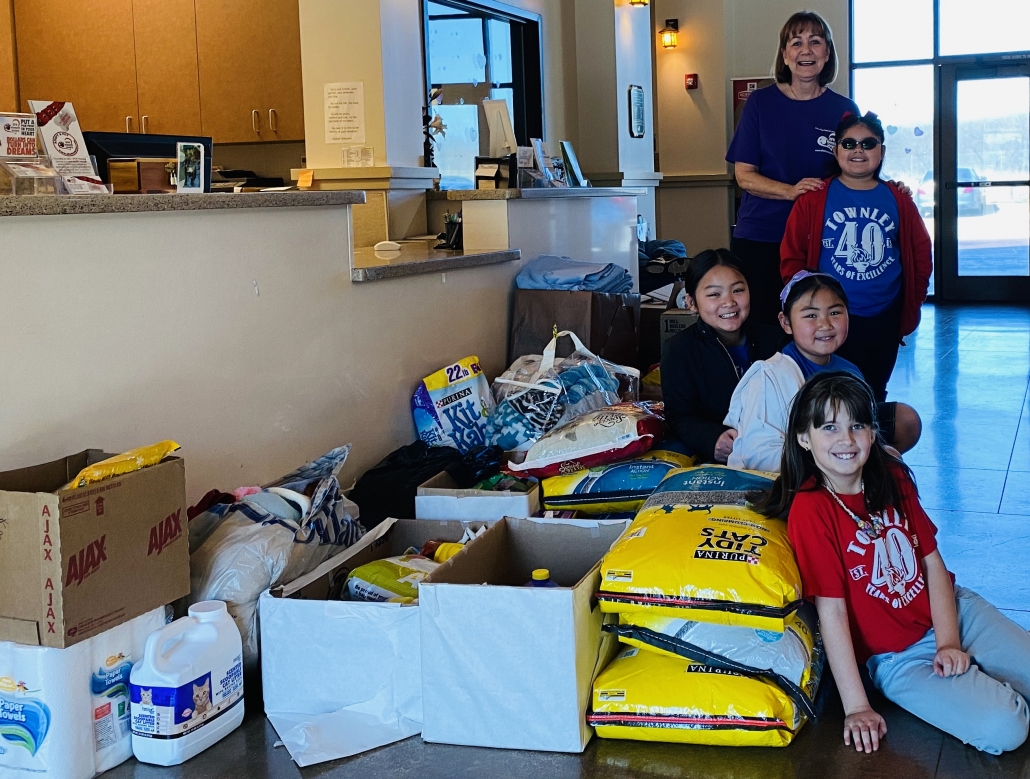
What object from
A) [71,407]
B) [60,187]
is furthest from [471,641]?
[60,187]

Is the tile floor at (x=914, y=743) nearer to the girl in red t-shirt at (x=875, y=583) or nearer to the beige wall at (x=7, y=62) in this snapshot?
the girl in red t-shirt at (x=875, y=583)

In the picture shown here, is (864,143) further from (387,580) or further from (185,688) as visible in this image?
(185,688)

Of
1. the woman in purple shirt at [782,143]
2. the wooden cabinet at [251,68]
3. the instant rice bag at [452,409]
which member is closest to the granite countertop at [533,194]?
the instant rice bag at [452,409]

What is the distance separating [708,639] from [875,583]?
0.34 m

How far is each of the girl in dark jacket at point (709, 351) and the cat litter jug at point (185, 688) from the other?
59.8 inches

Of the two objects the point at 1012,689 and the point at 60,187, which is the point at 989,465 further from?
the point at 60,187

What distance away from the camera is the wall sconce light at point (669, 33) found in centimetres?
999

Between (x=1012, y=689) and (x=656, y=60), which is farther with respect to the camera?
(x=656, y=60)

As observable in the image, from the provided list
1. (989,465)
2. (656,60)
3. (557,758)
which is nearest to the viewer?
(557,758)

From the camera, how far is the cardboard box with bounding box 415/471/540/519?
291cm

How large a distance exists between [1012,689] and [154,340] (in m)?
2.00

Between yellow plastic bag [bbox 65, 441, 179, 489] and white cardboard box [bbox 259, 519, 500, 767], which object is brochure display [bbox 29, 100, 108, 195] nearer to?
yellow plastic bag [bbox 65, 441, 179, 489]

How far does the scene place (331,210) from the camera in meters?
3.38

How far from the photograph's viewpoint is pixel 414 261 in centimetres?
379
